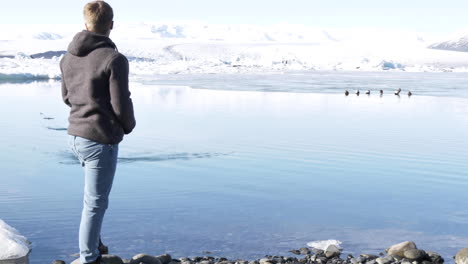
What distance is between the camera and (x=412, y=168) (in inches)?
375

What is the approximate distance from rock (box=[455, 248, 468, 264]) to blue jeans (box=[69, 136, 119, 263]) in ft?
9.71

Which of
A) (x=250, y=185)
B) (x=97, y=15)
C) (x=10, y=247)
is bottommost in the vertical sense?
(x=250, y=185)

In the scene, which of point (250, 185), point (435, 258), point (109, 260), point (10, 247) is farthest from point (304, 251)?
point (250, 185)

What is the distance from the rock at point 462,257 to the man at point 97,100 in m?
2.98

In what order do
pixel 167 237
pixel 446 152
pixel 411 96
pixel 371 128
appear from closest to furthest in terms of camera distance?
pixel 167 237
pixel 446 152
pixel 371 128
pixel 411 96

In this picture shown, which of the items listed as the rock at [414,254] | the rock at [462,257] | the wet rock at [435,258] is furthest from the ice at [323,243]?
the rock at [462,257]

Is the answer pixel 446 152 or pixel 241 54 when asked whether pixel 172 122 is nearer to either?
pixel 446 152

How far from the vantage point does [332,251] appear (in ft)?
17.3

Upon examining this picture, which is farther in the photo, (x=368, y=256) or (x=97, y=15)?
(x=368, y=256)

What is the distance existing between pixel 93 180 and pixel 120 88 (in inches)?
20.8

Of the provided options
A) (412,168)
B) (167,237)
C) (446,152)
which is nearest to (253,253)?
(167,237)

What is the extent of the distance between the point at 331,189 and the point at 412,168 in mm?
2099

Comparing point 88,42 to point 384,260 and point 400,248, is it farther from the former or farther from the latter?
point 400,248

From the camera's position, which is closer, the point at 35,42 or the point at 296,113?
the point at 296,113
